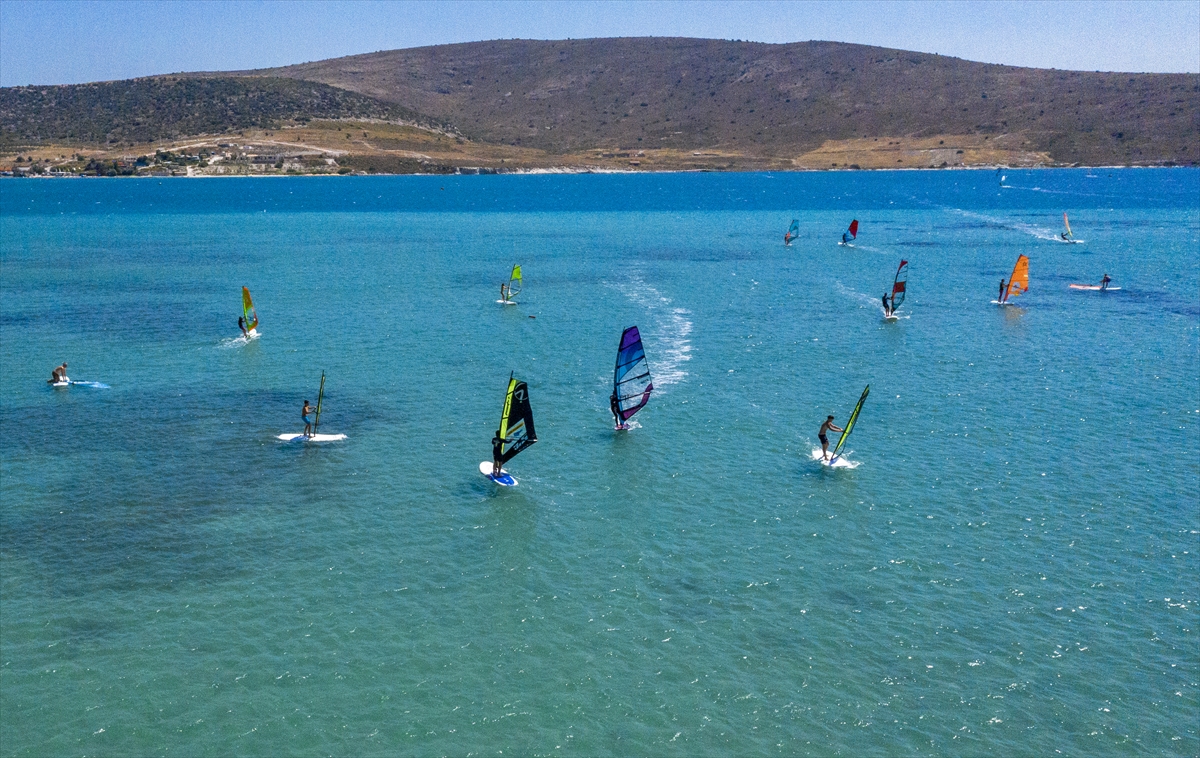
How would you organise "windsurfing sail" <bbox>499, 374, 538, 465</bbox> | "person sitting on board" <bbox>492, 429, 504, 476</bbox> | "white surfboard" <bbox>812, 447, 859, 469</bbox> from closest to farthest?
"windsurfing sail" <bbox>499, 374, 538, 465</bbox> → "person sitting on board" <bbox>492, 429, 504, 476</bbox> → "white surfboard" <bbox>812, 447, 859, 469</bbox>

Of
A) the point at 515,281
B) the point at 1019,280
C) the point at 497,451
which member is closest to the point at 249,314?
the point at 515,281

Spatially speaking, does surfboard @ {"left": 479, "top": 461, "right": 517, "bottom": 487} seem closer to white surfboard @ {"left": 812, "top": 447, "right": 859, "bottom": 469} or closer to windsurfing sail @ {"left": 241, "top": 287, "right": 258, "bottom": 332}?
white surfboard @ {"left": 812, "top": 447, "right": 859, "bottom": 469}

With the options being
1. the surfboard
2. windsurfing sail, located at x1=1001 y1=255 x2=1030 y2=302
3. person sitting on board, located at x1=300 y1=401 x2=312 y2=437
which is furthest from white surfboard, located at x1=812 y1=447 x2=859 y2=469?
windsurfing sail, located at x1=1001 y1=255 x2=1030 y2=302

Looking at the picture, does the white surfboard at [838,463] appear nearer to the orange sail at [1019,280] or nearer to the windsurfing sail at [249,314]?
the windsurfing sail at [249,314]

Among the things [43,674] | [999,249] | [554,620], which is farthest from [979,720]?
[999,249]

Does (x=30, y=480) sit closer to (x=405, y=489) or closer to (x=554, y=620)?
(x=405, y=489)

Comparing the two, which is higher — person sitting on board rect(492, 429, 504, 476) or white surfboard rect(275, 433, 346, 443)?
person sitting on board rect(492, 429, 504, 476)

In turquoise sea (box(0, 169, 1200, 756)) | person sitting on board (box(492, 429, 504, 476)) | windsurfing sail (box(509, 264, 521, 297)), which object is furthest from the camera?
windsurfing sail (box(509, 264, 521, 297))
